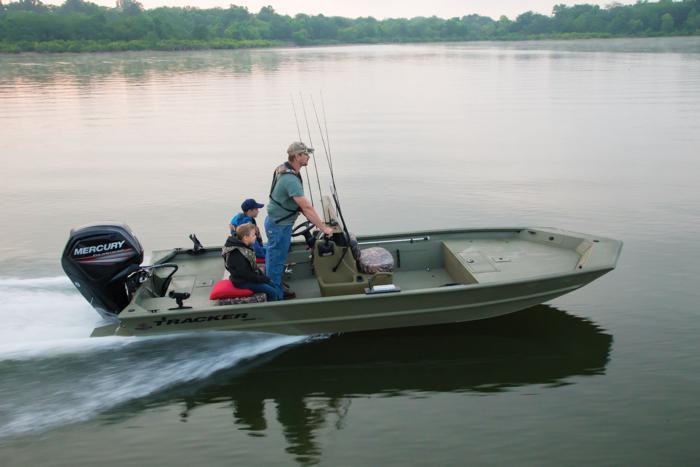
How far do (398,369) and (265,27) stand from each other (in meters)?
114

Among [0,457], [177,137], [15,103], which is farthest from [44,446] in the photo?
[15,103]

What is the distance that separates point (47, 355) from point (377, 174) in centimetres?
966

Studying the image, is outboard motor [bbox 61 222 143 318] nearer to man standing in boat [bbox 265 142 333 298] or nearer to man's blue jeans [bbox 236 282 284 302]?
man's blue jeans [bbox 236 282 284 302]

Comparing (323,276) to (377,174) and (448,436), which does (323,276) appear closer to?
(448,436)

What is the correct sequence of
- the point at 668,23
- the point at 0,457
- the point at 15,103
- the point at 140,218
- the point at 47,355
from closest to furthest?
the point at 0,457 → the point at 47,355 → the point at 140,218 → the point at 15,103 → the point at 668,23

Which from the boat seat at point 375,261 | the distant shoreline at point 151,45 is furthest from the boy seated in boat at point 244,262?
the distant shoreline at point 151,45

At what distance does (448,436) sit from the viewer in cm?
588

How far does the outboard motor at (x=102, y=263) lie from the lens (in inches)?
272

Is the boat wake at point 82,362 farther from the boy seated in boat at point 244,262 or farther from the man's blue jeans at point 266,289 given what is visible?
the boy seated in boat at point 244,262

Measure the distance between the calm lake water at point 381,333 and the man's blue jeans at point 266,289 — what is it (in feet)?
1.51

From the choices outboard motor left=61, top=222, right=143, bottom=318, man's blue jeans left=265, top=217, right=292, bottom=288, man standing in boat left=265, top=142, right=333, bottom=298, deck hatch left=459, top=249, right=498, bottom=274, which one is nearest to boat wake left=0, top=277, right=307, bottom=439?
outboard motor left=61, top=222, right=143, bottom=318

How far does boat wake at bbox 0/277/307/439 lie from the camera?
621cm

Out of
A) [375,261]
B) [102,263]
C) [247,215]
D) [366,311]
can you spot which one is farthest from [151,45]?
[366,311]

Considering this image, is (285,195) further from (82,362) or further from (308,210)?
(82,362)
